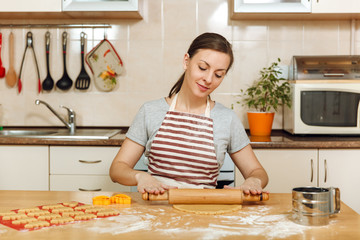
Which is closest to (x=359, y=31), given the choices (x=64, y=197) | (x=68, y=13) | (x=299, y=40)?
(x=299, y=40)

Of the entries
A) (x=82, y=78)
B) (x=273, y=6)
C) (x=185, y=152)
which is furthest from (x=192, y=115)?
(x=82, y=78)

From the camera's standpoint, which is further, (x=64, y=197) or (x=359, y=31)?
(x=359, y=31)

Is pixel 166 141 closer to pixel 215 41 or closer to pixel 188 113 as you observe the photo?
pixel 188 113

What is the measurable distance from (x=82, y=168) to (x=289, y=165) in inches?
41.7

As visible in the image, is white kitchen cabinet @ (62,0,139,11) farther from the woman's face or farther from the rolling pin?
the rolling pin

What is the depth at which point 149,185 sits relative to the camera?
1.27 m

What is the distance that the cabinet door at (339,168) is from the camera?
2.23 metres

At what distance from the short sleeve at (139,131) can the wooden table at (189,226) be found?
0.37m

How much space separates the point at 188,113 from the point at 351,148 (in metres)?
1.04

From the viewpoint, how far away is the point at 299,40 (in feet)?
8.97

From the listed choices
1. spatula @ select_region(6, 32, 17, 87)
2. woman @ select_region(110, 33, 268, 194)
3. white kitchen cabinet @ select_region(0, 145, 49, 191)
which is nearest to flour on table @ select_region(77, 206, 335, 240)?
woman @ select_region(110, 33, 268, 194)

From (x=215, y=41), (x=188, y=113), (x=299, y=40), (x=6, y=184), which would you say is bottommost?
(x=6, y=184)

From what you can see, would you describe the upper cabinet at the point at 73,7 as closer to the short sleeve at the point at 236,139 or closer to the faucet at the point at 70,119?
the faucet at the point at 70,119

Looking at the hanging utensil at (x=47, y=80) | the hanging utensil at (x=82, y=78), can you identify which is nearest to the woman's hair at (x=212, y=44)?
the hanging utensil at (x=82, y=78)
